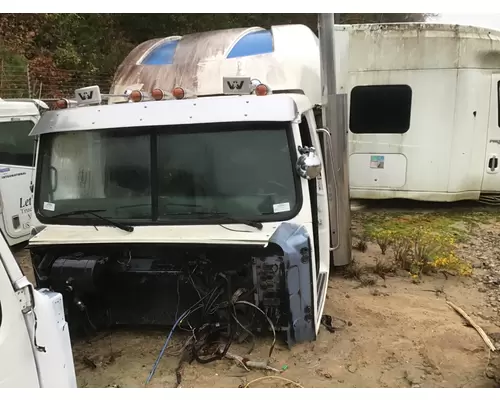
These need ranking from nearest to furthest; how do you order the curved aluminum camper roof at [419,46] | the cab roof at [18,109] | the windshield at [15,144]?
1. the windshield at [15,144]
2. the cab roof at [18,109]
3. the curved aluminum camper roof at [419,46]

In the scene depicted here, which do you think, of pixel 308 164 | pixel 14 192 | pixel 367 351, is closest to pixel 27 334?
pixel 308 164

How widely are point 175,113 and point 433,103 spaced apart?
18.2 feet

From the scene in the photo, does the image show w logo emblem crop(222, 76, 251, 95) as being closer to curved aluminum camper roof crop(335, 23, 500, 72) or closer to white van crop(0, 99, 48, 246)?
white van crop(0, 99, 48, 246)

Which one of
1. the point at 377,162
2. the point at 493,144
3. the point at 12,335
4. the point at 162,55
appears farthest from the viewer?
the point at 377,162

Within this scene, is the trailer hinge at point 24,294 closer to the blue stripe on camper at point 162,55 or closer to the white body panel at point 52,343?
the white body panel at point 52,343

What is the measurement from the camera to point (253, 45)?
5.11 meters

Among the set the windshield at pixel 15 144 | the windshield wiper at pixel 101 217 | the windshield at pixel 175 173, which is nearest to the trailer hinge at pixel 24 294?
the windshield wiper at pixel 101 217

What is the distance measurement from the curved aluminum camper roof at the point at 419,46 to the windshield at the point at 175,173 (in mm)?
5096

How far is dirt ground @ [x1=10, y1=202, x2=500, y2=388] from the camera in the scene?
3592 mm

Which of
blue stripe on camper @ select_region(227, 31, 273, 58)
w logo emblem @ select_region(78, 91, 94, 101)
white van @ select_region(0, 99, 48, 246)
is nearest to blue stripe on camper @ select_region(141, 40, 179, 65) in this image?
blue stripe on camper @ select_region(227, 31, 273, 58)

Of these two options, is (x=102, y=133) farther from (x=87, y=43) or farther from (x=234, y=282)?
(x=87, y=43)

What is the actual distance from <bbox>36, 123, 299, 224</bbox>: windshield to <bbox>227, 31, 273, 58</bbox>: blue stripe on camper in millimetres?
1515

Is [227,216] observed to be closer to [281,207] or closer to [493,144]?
[281,207]

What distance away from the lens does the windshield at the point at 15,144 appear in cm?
716
